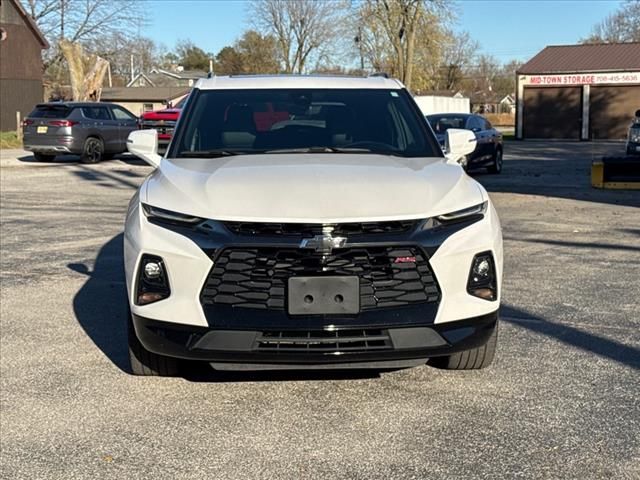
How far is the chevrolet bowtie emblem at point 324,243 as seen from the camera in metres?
3.88

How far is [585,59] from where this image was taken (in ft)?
140

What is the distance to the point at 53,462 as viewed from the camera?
12.0ft

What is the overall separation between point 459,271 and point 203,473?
1567 mm

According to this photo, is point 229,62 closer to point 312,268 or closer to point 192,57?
point 192,57

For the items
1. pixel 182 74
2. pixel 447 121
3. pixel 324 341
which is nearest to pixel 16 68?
pixel 447 121

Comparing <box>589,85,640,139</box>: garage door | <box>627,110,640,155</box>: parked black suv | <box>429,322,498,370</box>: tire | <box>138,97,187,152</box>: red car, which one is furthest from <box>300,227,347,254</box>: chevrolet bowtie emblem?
<box>589,85,640,139</box>: garage door

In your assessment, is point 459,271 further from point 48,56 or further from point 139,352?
point 48,56

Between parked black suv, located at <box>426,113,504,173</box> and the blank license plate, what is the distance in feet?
44.8

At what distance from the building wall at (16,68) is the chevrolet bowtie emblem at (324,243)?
4381cm

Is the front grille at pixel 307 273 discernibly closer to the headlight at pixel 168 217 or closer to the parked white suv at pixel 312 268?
the parked white suv at pixel 312 268

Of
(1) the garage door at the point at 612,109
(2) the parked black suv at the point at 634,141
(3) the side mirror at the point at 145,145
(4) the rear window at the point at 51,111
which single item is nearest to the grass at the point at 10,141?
(4) the rear window at the point at 51,111

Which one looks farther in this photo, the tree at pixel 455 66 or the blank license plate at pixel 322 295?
the tree at pixel 455 66

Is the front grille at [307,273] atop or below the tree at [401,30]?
below

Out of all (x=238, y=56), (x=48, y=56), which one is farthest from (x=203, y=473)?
(x=238, y=56)
